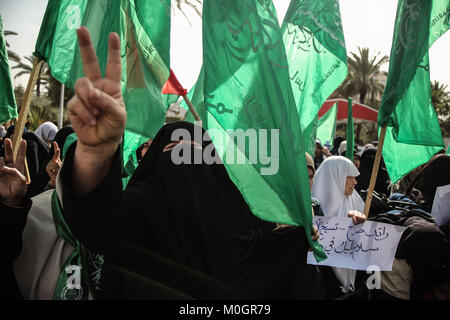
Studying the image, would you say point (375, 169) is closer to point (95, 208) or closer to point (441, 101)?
point (95, 208)

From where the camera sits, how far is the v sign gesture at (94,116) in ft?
3.15

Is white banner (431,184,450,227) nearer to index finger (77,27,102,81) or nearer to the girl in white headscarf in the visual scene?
index finger (77,27,102,81)

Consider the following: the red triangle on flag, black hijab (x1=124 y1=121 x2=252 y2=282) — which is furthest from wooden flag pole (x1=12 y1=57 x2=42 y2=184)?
the red triangle on flag

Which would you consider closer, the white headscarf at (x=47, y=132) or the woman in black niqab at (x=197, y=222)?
the woman in black niqab at (x=197, y=222)

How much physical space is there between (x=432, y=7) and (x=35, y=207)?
2695 mm

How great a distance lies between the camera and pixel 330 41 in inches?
96.0

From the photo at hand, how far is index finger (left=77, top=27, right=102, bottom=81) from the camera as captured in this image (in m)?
1.00

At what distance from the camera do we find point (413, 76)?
2.24 meters

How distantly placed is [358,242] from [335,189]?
731 mm

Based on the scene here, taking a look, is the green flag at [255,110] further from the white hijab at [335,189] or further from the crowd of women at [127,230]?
the white hijab at [335,189]

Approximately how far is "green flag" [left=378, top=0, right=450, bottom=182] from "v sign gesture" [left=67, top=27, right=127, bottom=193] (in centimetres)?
187

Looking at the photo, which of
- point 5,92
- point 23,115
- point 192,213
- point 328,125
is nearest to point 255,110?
point 192,213

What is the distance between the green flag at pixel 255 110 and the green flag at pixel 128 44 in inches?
25.2

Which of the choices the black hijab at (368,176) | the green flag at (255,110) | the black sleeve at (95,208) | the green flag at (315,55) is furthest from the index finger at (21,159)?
the black hijab at (368,176)
